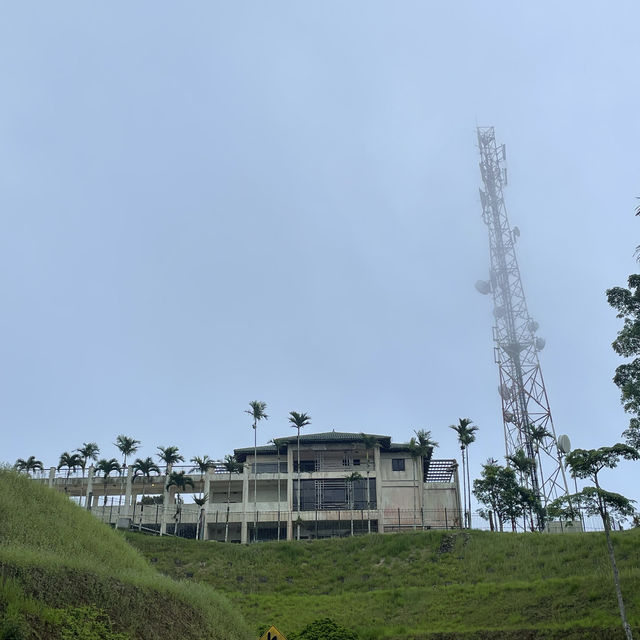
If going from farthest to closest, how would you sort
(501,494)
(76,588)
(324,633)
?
(501,494) → (324,633) → (76,588)

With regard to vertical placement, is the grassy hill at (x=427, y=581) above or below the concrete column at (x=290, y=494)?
below

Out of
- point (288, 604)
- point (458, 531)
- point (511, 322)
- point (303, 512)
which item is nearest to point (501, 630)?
point (288, 604)

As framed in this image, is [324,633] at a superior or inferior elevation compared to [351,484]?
inferior

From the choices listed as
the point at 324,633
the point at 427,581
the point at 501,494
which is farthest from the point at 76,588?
the point at 501,494

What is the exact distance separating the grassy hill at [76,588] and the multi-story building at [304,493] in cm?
4777

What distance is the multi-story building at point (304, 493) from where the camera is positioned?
90.1m

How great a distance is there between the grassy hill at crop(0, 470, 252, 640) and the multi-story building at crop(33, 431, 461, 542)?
157 ft

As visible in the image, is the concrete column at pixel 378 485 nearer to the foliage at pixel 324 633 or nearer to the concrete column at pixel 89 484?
the concrete column at pixel 89 484

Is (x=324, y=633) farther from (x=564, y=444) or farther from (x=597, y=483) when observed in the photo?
(x=564, y=444)

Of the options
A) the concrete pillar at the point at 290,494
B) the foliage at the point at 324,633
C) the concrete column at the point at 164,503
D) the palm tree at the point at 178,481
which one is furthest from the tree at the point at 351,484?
the foliage at the point at 324,633

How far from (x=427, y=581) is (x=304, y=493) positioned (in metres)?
33.6

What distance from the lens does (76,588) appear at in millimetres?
26453

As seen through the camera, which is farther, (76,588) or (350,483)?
(350,483)

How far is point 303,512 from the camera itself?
89.4 meters
